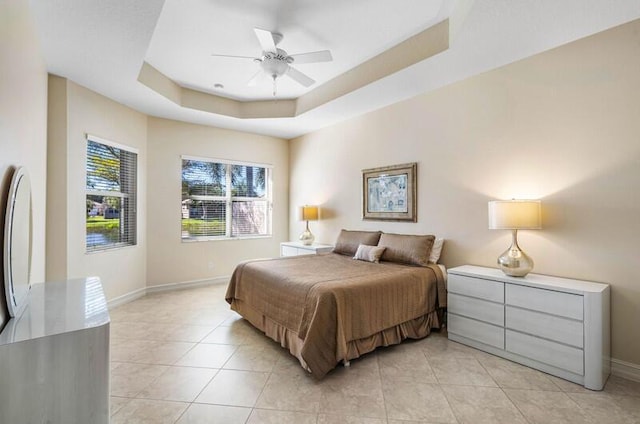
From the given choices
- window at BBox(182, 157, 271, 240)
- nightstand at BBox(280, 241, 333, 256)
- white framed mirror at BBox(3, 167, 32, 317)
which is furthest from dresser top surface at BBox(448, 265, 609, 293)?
window at BBox(182, 157, 271, 240)

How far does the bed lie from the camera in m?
2.30

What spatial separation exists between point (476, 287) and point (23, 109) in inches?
148

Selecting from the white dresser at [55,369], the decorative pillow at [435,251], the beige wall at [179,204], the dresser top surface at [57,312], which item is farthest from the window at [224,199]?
the white dresser at [55,369]

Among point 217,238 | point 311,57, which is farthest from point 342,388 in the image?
point 217,238

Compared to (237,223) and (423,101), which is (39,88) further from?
(423,101)

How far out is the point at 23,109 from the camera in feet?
6.81

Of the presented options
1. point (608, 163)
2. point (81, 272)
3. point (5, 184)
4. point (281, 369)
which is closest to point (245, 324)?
point (281, 369)

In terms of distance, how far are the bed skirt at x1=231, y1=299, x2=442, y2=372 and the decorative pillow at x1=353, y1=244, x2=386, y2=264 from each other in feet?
2.72

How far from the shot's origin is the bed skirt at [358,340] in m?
2.45

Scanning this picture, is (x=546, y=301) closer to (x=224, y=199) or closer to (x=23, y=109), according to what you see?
(x=23, y=109)

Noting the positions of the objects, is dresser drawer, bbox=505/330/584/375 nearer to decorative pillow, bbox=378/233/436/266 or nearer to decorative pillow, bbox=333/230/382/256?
decorative pillow, bbox=378/233/436/266

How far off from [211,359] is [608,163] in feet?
11.6

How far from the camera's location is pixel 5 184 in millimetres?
1554

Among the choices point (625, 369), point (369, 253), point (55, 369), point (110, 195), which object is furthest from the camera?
point (110, 195)
